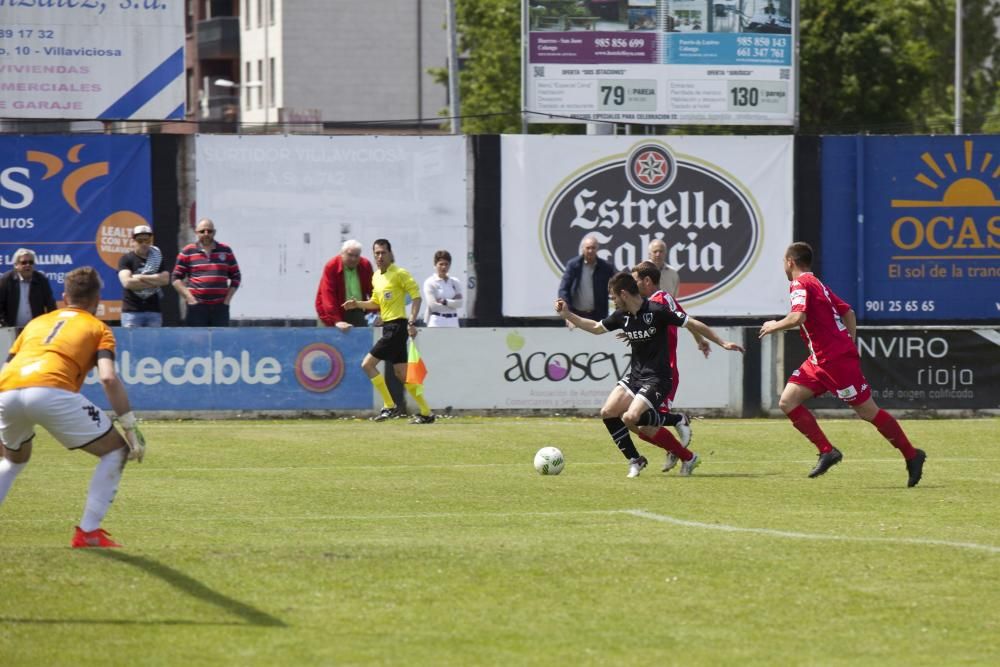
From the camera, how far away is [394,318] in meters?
19.7

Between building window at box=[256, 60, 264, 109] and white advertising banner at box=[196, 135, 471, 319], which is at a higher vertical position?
building window at box=[256, 60, 264, 109]

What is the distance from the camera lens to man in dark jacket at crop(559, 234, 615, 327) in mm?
20984

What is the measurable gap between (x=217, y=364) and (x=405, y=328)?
2.48 m

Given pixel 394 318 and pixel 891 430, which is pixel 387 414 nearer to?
pixel 394 318

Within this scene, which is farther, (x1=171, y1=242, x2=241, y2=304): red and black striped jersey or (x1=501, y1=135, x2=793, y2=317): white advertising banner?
(x1=501, y1=135, x2=793, y2=317): white advertising banner

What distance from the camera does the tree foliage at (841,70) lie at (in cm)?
5316

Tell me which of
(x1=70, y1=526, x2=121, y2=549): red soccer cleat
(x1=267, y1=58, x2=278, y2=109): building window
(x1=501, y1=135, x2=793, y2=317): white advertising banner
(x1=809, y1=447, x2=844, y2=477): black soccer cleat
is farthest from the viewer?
(x1=267, y1=58, x2=278, y2=109): building window

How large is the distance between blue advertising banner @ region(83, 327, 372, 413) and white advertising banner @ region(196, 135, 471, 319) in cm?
504

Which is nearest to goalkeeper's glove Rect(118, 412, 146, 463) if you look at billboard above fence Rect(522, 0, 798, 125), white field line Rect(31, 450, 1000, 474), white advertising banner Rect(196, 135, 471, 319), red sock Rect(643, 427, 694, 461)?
white field line Rect(31, 450, 1000, 474)

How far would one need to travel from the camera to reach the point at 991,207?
86.5 feet

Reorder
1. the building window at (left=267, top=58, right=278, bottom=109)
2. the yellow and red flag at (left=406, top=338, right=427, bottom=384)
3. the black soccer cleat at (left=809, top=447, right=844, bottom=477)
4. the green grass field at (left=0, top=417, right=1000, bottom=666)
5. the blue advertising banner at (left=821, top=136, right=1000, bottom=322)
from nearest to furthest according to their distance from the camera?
1. the green grass field at (left=0, top=417, right=1000, bottom=666)
2. the black soccer cleat at (left=809, top=447, right=844, bottom=477)
3. the yellow and red flag at (left=406, top=338, right=427, bottom=384)
4. the blue advertising banner at (left=821, top=136, right=1000, bottom=322)
5. the building window at (left=267, top=58, right=278, bottom=109)

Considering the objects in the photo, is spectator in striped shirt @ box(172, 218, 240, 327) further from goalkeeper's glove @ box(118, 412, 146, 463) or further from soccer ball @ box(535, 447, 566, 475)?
goalkeeper's glove @ box(118, 412, 146, 463)

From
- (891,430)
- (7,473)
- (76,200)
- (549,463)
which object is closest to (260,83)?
(76,200)

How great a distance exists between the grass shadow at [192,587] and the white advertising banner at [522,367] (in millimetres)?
11569
